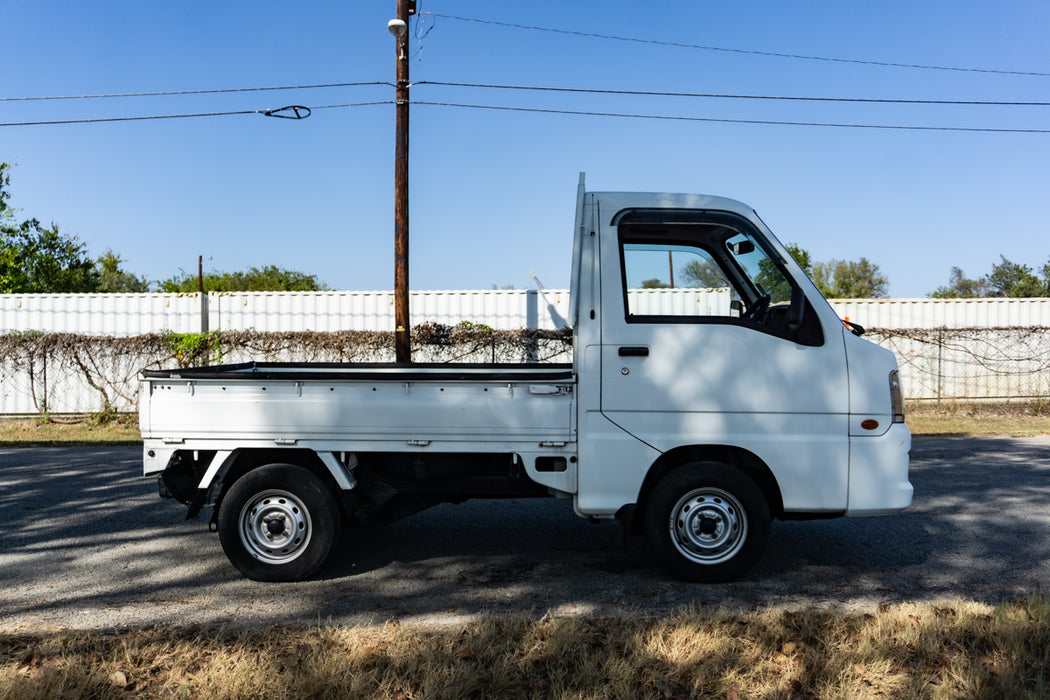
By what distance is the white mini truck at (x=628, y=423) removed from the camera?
4.94 m

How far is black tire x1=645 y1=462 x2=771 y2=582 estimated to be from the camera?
16.2ft

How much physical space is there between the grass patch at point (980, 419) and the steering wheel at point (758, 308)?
10228 mm

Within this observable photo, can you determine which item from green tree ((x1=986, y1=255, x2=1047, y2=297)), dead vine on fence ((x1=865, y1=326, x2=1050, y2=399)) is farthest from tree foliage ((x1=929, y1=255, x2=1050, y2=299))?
dead vine on fence ((x1=865, y1=326, x2=1050, y2=399))

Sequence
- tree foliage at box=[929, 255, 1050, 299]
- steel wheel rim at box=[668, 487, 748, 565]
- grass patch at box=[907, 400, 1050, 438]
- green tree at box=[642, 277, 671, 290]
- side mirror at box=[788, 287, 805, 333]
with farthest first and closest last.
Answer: tree foliage at box=[929, 255, 1050, 299] < grass patch at box=[907, 400, 1050, 438] < green tree at box=[642, 277, 671, 290] < steel wheel rim at box=[668, 487, 748, 565] < side mirror at box=[788, 287, 805, 333]

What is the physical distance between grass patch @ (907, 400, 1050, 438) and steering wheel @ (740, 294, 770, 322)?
1023cm

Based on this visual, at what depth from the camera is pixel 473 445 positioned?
195 inches

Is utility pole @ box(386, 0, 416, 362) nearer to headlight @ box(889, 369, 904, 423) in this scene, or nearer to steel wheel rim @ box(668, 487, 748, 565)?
steel wheel rim @ box(668, 487, 748, 565)

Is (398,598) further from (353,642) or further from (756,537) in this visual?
(756,537)

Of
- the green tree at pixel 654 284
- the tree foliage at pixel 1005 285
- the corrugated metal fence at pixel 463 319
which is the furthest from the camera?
the tree foliage at pixel 1005 285

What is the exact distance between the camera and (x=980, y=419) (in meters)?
16.5

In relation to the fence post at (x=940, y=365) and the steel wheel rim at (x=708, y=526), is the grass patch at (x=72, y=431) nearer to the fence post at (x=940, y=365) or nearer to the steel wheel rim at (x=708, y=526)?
the steel wheel rim at (x=708, y=526)

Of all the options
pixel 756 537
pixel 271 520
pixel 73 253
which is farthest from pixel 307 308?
pixel 73 253

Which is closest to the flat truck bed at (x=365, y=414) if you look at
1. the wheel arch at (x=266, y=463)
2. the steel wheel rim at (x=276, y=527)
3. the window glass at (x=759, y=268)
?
the wheel arch at (x=266, y=463)

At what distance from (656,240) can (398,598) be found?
114 inches
